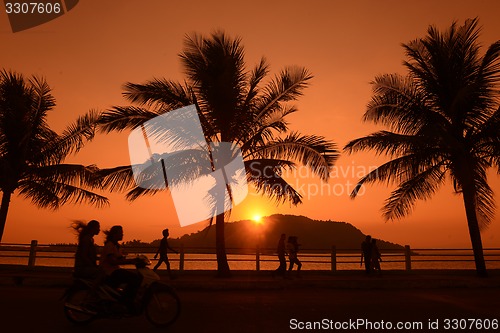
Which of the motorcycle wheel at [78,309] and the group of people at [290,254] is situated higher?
the group of people at [290,254]

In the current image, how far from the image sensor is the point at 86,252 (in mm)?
7449

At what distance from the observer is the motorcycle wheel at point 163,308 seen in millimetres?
7512

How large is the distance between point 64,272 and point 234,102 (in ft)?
29.9

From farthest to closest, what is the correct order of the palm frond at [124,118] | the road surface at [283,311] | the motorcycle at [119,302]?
the palm frond at [124,118] < the road surface at [283,311] < the motorcycle at [119,302]

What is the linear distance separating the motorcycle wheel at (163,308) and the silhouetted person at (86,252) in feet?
3.36

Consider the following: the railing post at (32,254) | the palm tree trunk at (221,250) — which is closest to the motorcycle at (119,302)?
the palm tree trunk at (221,250)

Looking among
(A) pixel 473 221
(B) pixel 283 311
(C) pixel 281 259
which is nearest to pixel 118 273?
(B) pixel 283 311

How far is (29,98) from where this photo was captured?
1886cm

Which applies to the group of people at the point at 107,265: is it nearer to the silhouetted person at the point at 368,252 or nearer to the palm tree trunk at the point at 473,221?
the silhouetted person at the point at 368,252

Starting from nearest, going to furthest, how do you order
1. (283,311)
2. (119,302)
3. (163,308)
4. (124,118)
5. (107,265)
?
(119,302)
(107,265)
(163,308)
(283,311)
(124,118)

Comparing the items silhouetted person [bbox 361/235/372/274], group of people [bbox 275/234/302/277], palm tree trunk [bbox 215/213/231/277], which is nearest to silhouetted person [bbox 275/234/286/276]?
group of people [bbox 275/234/302/277]

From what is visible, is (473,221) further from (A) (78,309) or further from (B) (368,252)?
(A) (78,309)

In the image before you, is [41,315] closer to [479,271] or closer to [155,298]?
[155,298]

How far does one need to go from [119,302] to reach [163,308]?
744 mm
